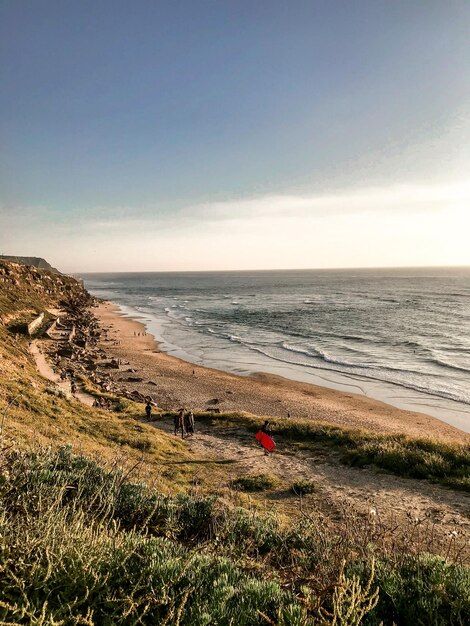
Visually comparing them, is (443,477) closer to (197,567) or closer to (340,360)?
(197,567)

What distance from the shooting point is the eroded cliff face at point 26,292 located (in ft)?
147

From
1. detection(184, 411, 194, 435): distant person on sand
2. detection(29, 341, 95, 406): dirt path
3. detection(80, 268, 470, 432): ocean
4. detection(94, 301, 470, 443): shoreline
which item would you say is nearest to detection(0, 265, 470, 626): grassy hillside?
detection(184, 411, 194, 435): distant person on sand

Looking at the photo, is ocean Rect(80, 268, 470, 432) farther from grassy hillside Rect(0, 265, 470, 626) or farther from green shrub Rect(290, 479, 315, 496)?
grassy hillside Rect(0, 265, 470, 626)

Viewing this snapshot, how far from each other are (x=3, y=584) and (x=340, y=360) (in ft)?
135

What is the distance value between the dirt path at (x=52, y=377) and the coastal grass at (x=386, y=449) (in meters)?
8.97

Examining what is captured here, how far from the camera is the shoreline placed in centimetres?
2466

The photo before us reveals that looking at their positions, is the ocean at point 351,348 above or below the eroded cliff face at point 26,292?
below

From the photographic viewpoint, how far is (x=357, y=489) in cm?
1298

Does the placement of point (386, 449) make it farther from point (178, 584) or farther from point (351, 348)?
point (351, 348)

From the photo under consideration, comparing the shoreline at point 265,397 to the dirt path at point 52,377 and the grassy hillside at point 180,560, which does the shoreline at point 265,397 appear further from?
the grassy hillside at point 180,560

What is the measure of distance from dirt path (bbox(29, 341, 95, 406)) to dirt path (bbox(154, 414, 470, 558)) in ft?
28.0

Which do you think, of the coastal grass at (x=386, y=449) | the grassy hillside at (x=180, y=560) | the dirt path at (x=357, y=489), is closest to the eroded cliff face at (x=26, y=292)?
the dirt path at (x=357, y=489)

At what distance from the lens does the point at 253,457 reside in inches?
631

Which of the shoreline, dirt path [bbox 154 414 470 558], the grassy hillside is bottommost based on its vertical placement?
the shoreline
